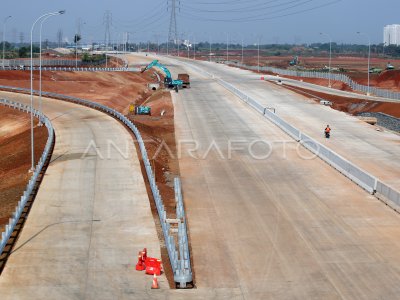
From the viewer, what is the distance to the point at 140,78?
121 metres

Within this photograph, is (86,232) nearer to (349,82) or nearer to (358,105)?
(358,105)

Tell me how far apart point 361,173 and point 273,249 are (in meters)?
13.4

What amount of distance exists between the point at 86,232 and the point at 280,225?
29.0 ft

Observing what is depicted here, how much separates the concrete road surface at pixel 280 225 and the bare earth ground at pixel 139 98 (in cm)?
125

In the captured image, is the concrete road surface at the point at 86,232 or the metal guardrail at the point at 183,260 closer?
the concrete road surface at the point at 86,232

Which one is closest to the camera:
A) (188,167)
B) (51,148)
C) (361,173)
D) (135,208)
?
(135,208)

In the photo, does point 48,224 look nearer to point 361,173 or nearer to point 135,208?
point 135,208

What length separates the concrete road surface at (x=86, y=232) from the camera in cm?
2284

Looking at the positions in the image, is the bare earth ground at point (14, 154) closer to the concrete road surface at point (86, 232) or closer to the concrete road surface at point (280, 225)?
the concrete road surface at point (86, 232)

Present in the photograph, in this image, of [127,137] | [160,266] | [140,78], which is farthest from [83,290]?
[140,78]

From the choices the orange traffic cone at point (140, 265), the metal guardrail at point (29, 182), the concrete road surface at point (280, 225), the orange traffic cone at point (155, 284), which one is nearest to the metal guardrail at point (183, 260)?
the concrete road surface at point (280, 225)

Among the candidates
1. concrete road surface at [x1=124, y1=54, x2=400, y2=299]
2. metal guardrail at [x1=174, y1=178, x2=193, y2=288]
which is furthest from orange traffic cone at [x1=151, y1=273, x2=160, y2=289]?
concrete road surface at [x1=124, y1=54, x2=400, y2=299]

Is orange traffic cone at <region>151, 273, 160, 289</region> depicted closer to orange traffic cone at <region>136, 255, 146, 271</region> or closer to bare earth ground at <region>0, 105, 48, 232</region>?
orange traffic cone at <region>136, 255, 146, 271</region>

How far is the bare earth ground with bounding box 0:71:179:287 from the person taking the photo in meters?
41.8
